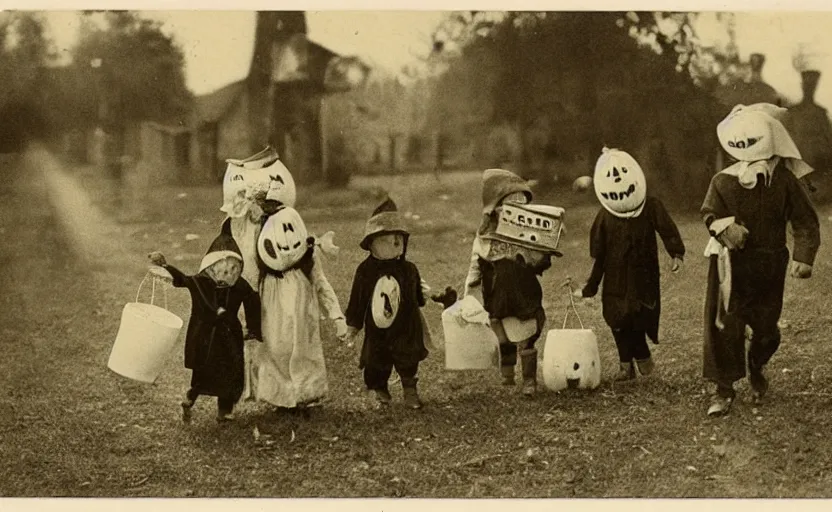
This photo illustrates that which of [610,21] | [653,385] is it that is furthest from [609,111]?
[653,385]

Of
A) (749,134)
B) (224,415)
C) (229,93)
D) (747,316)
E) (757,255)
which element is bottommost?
(224,415)

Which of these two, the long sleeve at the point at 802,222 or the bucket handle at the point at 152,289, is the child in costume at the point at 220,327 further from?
→ the long sleeve at the point at 802,222

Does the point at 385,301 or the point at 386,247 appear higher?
the point at 386,247

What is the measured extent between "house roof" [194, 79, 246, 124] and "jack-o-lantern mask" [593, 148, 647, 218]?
4.39 feet

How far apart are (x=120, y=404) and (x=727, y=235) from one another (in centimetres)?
220

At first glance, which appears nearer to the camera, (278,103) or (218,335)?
(218,335)

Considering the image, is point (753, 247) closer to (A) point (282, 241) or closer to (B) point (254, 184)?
(A) point (282, 241)

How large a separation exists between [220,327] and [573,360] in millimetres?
1220

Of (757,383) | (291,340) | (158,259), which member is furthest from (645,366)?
(158,259)

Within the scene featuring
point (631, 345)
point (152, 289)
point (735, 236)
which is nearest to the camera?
point (735, 236)

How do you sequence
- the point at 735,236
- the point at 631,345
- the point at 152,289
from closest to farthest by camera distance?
the point at 735,236 → the point at 631,345 → the point at 152,289

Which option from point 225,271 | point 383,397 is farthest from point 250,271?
point 383,397

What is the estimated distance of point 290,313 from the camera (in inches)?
165

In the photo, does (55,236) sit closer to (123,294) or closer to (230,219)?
(123,294)
